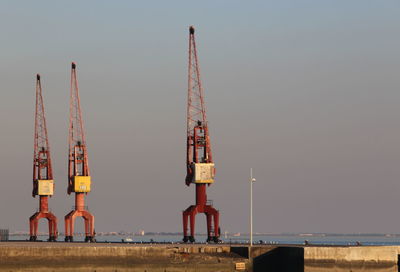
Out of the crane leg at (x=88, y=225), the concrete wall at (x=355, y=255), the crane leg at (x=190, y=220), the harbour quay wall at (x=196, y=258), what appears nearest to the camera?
the harbour quay wall at (x=196, y=258)

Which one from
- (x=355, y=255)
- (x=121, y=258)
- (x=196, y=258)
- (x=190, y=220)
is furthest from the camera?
(x=190, y=220)

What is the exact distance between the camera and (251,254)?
119812mm

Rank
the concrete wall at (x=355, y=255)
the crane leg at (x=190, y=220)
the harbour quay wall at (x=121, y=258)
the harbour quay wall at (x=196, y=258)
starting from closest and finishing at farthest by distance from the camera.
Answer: the harbour quay wall at (x=121, y=258) → the harbour quay wall at (x=196, y=258) → the concrete wall at (x=355, y=255) → the crane leg at (x=190, y=220)

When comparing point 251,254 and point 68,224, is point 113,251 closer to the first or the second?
point 251,254

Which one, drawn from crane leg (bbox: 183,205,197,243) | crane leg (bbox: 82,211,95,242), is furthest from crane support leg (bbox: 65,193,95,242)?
crane leg (bbox: 183,205,197,243)

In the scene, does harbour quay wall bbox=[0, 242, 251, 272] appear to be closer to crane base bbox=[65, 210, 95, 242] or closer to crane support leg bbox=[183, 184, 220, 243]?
crane support leg bbox=[183, 184, 220, 243]

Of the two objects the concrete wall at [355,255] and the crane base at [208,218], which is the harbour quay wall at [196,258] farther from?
the crane base at [208,218]

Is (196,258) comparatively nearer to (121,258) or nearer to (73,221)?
(121,258)

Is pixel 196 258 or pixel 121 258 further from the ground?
pixel 121 258

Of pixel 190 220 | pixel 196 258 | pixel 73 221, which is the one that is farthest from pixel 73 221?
pixel 196 258

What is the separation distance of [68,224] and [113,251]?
81.4 m

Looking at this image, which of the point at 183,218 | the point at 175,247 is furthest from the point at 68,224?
the point at 175,247

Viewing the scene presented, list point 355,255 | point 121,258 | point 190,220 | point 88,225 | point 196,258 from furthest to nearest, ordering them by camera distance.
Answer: point 88,225 < point 190,220 < point 196,258 < point 355,255 < point 121,258

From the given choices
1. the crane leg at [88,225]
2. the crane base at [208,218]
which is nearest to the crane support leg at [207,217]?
the crane base at [208,218]
